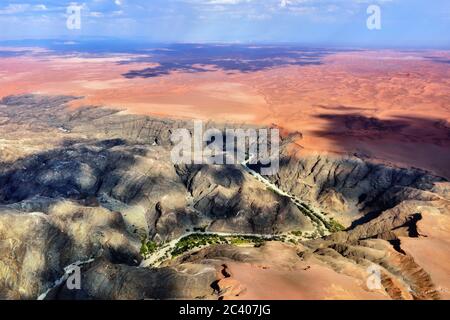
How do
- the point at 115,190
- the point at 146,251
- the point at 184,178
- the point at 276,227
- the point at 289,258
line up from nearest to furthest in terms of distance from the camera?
the point at 289,258 < the point at 146,251 < the point at 276,227 < the point at 115,190 < the point at 184,178

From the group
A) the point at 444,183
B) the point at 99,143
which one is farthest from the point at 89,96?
the point at 444,183

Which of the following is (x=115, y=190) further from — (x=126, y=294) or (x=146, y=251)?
(x=126, y=294)

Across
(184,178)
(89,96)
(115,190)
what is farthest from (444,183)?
(89,96)

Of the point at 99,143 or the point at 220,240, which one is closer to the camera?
the point at 220,240

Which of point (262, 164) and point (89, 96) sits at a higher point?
point (89, 96)

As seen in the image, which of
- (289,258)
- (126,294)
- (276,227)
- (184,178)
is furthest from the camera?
(184,178)

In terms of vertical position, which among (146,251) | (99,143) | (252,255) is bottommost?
(146,251)

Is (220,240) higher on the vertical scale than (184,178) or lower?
lower
